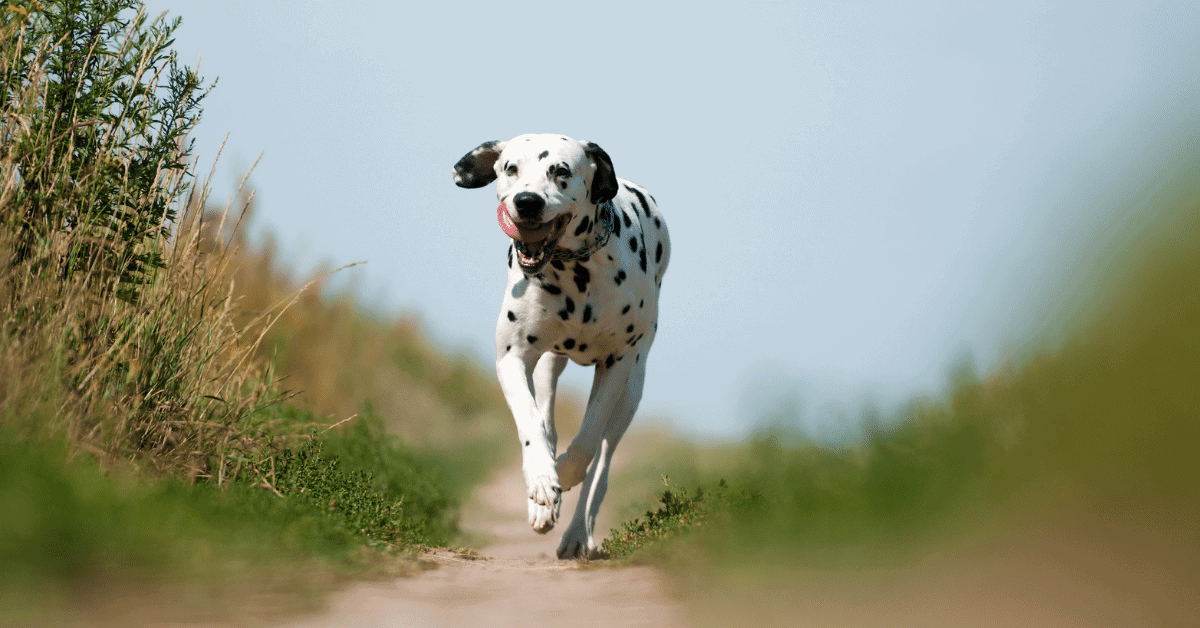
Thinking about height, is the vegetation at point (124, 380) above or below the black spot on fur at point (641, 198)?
below

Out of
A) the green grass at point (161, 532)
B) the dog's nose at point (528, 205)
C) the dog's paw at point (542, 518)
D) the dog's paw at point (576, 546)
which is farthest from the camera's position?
the dog's paw at point (576, 546)

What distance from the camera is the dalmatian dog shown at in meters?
5.35

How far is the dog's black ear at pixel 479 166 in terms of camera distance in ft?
19.3

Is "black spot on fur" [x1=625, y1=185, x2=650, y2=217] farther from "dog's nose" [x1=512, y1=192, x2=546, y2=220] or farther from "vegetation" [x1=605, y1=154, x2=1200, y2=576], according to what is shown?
"vegetation" [x1=605, y1=154, x2=1200, y2=576]

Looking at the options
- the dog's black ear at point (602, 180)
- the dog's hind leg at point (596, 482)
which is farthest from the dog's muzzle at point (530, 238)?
the dog's hind leg at point (596, 482)

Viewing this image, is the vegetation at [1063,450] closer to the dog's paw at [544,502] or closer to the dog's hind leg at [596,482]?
the dog's paw at [544,502]

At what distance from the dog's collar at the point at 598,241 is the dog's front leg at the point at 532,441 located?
662 millimetres

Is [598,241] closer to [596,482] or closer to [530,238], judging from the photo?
[530,238]

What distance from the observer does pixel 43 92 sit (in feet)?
17.3

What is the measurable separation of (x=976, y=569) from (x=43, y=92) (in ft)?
17.2

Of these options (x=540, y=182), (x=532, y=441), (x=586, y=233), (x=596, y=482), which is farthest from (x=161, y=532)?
(x=596, y=482)

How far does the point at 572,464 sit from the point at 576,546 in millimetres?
978

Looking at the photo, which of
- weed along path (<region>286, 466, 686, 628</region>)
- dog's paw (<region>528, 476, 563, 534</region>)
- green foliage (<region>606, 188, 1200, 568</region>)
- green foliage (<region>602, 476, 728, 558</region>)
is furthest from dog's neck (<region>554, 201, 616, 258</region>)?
green foliage (<region>606, 188, 1200, 568</region>)

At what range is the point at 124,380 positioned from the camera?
16.5 feet
